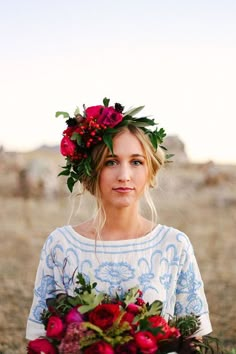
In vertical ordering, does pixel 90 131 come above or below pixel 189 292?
above

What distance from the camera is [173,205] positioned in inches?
586

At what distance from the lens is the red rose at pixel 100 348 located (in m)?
2.50

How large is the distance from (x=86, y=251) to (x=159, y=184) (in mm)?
548

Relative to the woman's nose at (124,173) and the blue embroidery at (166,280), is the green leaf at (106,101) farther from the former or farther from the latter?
the blue embroidery at (166,280)

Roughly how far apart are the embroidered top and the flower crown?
1.17 ft

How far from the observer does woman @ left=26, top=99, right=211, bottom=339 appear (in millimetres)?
3189

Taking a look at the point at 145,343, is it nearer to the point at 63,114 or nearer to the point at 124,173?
the point at 124,173

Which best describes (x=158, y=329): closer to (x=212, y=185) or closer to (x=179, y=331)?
(x=179, y=331)

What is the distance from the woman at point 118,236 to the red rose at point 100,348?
630 mm

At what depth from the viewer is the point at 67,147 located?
3.31m

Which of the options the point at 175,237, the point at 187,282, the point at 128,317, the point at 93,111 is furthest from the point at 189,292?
the point at 93,111

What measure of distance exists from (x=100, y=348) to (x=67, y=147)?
1.13 metres

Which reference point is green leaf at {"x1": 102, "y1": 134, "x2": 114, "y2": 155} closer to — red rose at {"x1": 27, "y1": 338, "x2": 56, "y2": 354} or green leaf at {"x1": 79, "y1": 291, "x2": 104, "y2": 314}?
green leaf at {"x1": 79, "y1": 291, "x2": 104, "y2": 314}

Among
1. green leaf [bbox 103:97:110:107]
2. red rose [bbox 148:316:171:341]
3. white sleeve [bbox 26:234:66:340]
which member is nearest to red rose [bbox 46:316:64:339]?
red rose [bbox 148:316:171:341]
